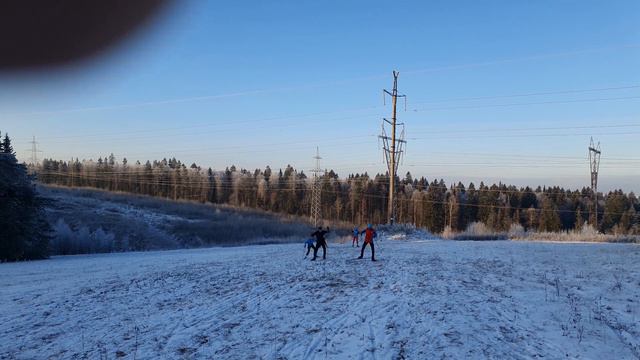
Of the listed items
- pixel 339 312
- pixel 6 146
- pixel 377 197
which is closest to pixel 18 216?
pixel 6 146

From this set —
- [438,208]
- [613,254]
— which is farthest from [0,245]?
[438,208]

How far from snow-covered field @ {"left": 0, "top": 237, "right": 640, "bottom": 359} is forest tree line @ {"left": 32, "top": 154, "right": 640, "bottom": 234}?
7211cm

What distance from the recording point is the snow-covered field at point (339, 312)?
34.6ft

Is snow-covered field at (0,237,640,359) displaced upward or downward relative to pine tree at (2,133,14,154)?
downward

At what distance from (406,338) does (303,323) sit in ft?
9.45

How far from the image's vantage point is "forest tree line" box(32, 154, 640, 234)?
4151 inches

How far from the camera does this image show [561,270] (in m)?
19.8

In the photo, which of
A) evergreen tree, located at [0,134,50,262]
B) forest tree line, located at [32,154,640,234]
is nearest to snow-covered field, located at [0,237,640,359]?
evergreen tree, located at [0,134,50,262]

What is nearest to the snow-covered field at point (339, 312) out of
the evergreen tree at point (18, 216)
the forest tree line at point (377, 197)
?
the evergreen tree at point (18, 216)

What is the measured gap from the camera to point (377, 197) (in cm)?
13312

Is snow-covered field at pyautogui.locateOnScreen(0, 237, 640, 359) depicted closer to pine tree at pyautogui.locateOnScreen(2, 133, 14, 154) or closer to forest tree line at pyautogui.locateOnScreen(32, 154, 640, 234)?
pine tree at pyautogui.locateOnScreen(2, 133, 14, 154)

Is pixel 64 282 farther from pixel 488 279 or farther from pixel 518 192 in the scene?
pixel 518 192

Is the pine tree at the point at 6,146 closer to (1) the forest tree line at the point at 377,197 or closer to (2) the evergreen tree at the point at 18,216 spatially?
(2) the evergreen tree at the point at 18,216

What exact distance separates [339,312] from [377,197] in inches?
4755
